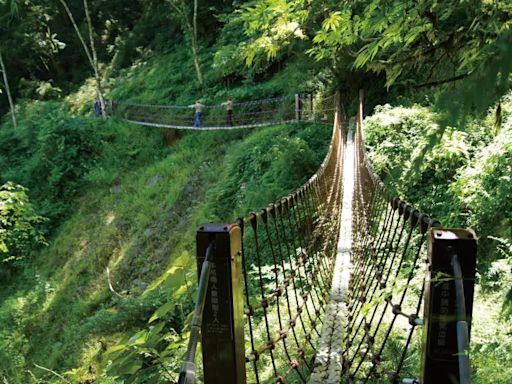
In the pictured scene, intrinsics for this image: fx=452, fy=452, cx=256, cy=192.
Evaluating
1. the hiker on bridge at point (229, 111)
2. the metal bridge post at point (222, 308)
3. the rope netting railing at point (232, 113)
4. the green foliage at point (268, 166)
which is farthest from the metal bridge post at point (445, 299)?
the hiker on bridge at point (229, 111)

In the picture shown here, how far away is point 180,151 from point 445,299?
10.00 meters

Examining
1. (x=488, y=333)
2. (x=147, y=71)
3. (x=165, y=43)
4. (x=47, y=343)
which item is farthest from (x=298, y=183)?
(x=165, y=43)

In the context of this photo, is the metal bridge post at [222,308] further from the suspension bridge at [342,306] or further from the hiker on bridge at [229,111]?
the hiker on bridge at [229,111]

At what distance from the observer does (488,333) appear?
212 centimetres

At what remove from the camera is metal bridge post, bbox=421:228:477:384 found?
0.83m

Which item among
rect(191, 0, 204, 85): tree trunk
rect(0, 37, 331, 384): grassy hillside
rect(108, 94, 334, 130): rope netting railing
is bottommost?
rect(0, 37, 331, 384): grassy hillside

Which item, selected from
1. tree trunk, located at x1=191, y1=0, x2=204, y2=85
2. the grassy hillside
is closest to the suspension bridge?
the grassy hillside

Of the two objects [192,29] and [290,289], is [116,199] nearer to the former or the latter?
[192,29]

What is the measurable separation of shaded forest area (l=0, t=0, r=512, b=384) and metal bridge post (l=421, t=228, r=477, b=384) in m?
0.10

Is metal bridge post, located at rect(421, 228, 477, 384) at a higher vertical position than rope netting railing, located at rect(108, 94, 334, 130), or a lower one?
lower

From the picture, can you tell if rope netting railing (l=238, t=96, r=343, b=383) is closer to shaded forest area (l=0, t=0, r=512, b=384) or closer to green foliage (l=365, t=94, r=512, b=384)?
shaded forest area (l=0, t=0, r=512, b=384)

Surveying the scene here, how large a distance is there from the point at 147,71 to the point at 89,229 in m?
6.72

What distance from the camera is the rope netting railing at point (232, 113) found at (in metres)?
8.87

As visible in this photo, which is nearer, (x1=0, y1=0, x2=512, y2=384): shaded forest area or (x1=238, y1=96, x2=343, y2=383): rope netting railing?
(x1=238, y1=96, x2=343, y2=383): rope netting railing
